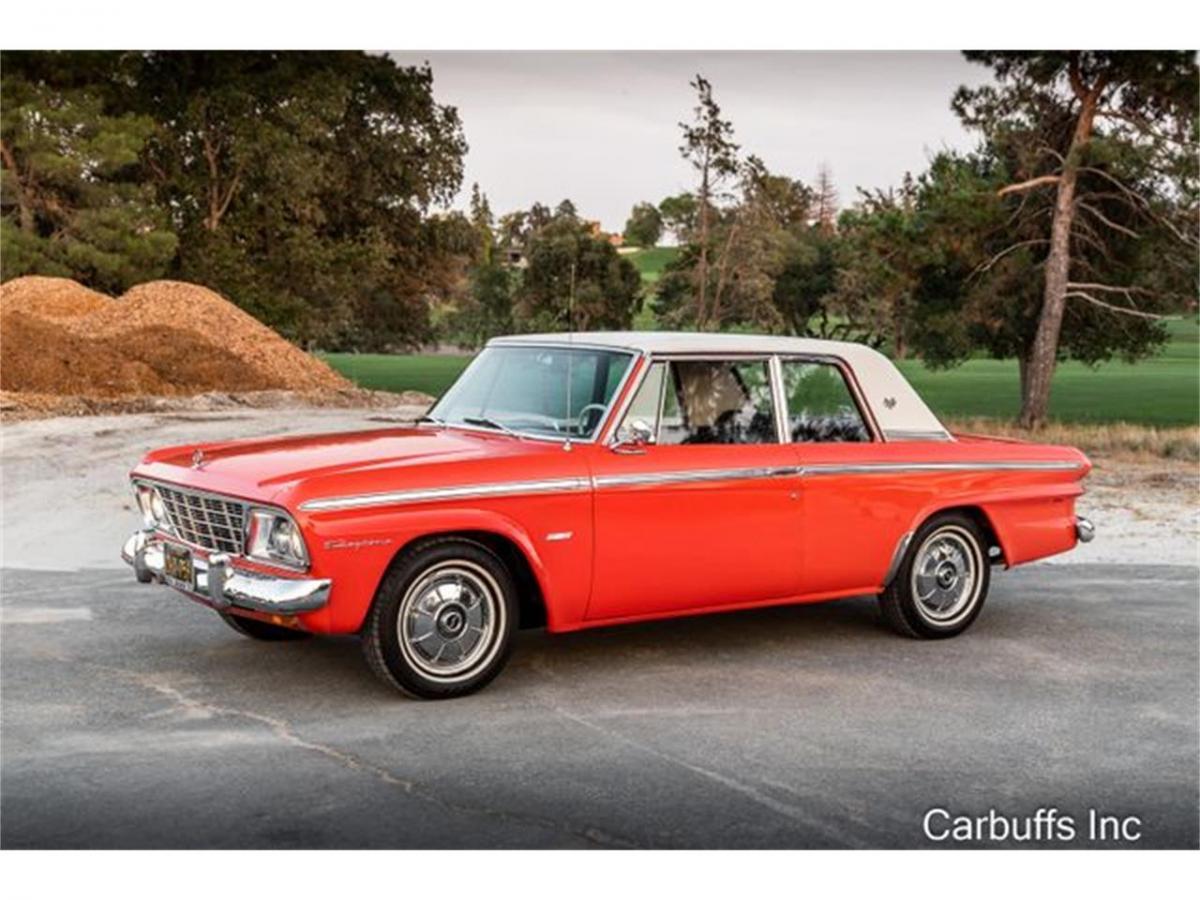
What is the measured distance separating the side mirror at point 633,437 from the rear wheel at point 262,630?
6.79 feet

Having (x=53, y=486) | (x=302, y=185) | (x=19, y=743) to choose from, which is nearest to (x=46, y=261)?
(x=302, y=185)

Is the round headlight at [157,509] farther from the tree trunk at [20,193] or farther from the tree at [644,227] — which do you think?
the tree trunk at [20,193]

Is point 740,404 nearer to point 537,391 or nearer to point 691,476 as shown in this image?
point 691,476

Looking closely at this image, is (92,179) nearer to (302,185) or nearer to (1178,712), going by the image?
(302,185)

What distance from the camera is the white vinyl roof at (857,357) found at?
7.82 metres

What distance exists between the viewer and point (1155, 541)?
1244 cm

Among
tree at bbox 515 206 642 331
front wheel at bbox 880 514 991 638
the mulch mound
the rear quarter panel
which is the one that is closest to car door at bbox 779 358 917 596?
the rear quarter panel

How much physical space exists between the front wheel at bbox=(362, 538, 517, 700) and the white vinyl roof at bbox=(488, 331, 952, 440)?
151 cm

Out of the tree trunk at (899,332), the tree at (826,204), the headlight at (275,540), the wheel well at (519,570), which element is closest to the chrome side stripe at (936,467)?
the wheel well at (519,570)

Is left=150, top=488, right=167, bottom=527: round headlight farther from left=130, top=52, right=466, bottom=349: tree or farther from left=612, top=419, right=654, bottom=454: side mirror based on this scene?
left=130, top=52, right=466, bottom=349: tree

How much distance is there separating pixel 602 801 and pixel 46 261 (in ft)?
77.8

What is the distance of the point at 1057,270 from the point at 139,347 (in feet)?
50.0

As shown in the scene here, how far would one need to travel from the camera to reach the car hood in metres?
6.52

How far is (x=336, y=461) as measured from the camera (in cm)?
682
